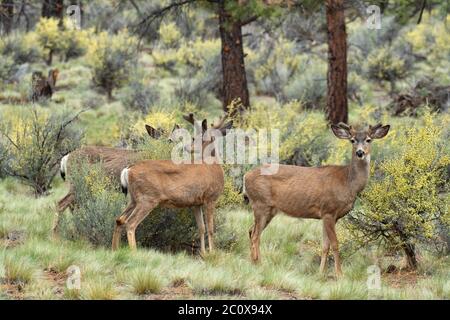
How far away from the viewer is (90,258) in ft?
29.0

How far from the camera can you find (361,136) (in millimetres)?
9461

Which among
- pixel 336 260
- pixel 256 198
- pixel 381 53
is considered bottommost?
pixel 336 260

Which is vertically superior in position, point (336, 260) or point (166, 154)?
point (166, 154)

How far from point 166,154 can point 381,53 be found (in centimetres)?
1684

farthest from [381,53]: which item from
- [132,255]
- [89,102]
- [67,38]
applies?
[132,255]

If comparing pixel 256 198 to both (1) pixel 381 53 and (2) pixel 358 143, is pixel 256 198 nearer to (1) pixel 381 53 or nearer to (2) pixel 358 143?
(2) pixel 358 143

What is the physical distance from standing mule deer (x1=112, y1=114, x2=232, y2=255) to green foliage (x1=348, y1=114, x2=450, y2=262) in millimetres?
1768

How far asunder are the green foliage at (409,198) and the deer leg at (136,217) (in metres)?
2.52

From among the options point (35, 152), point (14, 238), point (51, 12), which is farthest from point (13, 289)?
point (51, 12)

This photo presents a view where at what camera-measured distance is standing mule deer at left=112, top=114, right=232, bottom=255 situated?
9438 mm

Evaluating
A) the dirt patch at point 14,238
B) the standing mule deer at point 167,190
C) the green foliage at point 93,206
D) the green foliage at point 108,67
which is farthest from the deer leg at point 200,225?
the green foliage at point 108,67

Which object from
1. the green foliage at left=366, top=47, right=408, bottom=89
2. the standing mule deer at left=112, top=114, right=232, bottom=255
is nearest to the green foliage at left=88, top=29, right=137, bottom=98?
the green foliage at left=366, top=47, right=408, bottom=89

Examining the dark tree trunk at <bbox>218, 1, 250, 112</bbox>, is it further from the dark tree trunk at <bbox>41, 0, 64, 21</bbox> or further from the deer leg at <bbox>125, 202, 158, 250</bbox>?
the dark tree trunk at <bbox>41, 0, 64, 21</bbox>

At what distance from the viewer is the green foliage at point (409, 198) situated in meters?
9.64
